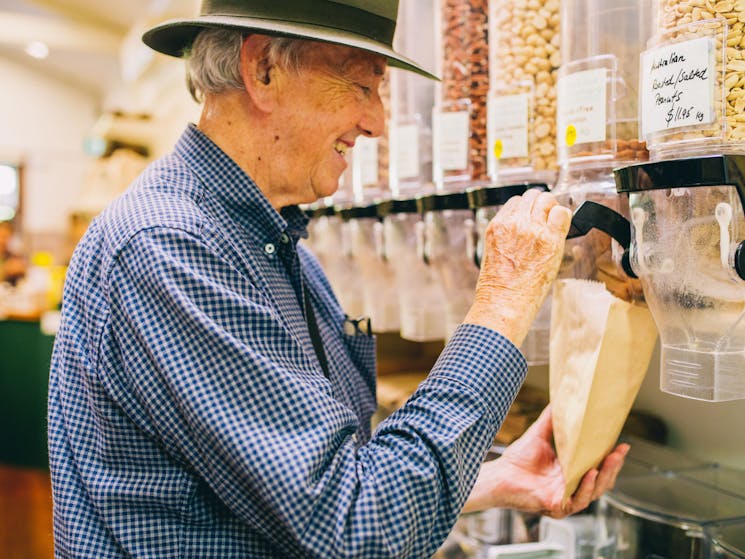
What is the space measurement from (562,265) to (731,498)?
0.47m

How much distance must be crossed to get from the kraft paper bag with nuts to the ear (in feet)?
1.69

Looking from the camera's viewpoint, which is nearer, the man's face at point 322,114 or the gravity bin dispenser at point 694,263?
the gravity bin dispenser at point 694,263

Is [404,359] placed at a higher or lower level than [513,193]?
lower

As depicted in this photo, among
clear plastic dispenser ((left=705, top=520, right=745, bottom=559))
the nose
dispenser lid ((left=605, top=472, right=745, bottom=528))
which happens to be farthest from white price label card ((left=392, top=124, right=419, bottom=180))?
clear plastic dispenser ((left=705, top=520, right=745, bottom=559))

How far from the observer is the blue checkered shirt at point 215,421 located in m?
0.87

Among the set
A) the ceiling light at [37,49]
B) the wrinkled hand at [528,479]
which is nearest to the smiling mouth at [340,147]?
the wrinkled hand at [528,479]

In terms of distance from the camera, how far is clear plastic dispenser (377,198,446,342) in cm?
148

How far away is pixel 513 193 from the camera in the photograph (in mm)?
1143

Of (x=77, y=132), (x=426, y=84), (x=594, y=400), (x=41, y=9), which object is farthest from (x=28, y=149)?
(x=594, y=400)

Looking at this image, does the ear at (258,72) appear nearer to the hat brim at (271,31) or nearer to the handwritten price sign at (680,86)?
the hat brim at (271,31)

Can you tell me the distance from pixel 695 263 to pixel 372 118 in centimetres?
57

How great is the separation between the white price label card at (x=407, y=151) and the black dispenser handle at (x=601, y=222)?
1.60ft

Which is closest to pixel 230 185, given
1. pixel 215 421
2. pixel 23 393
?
pixel 215 421

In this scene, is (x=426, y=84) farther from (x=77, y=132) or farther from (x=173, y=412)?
(x=77, y=132)
